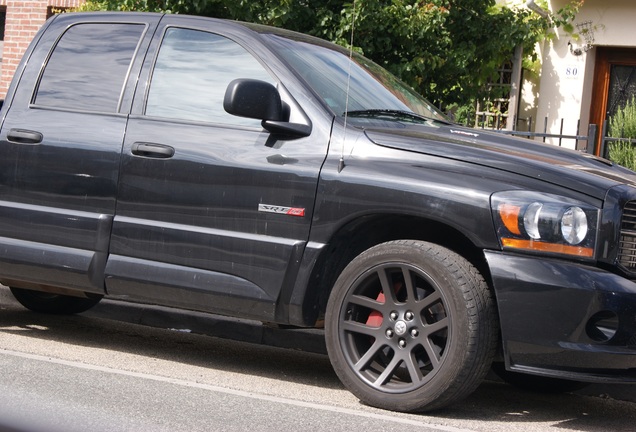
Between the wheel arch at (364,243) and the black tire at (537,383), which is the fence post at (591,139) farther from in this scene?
the wheel arch at (364,243)

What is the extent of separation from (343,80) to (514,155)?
1181 mm

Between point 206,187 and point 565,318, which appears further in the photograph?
point 206,187

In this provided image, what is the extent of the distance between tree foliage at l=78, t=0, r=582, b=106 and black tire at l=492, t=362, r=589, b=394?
3.71 m

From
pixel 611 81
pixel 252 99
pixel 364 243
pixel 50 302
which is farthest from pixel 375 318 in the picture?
pixel 611 81

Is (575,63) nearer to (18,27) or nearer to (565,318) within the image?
(18,27)

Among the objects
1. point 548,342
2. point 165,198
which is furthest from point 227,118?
point 548,342

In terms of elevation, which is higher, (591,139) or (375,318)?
(591,139)

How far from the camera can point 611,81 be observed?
1345 centimetres

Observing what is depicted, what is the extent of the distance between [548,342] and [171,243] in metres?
1.92

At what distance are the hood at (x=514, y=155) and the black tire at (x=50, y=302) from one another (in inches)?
115

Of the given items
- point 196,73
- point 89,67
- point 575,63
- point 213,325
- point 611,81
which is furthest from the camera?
point 611,81

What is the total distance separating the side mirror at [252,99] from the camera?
15.3 ft

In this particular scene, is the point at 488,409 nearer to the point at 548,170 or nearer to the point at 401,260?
the point at 401,260

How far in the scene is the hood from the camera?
4254 mm
